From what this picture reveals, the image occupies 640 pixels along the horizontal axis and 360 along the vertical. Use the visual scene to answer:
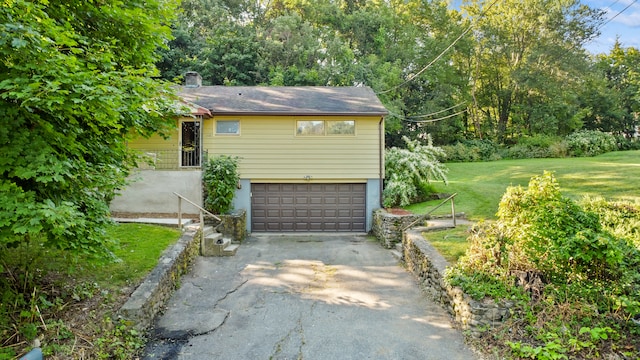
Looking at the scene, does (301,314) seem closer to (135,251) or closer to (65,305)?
(65,305)

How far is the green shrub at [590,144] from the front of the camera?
20.2m

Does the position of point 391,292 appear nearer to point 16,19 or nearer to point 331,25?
point 16,19

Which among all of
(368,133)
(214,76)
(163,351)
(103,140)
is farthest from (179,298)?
(214,76)

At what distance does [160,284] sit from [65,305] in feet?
4.52

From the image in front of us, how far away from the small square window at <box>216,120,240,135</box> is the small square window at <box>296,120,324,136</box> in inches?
82.4

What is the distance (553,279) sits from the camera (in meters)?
5.02

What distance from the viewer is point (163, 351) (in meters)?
4.47

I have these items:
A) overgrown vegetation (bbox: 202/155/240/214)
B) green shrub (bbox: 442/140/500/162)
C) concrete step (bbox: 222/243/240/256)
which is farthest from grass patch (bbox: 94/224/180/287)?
green shrub (bbox: 442/140/500/162)

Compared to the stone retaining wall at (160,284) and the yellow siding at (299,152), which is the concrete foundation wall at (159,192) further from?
the stone retaining wall at (160,284)

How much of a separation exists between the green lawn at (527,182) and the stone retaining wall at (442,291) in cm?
322

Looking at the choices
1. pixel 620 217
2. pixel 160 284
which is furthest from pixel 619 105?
pixel 160 284

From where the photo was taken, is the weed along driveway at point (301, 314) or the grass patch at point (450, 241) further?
the grass patch at point (450, 241)

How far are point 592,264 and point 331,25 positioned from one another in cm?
2542

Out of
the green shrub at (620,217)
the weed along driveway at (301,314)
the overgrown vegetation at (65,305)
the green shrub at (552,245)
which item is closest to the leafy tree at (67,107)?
the overgrown vegetation at (65,305)
